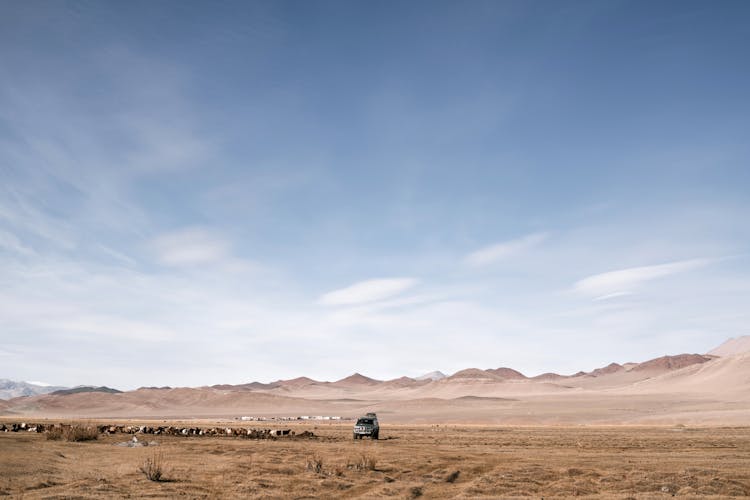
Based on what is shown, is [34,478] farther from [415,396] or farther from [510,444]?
[415,396]

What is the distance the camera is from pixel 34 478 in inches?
792

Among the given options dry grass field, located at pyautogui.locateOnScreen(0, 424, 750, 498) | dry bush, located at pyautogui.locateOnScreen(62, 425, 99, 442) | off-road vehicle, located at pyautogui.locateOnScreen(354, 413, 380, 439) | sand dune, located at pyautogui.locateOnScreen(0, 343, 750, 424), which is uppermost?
sand dune, located at pyautogui.locateOnScreen(0, 343, 750, 424)

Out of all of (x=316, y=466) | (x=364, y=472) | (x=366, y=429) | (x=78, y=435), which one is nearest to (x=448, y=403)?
(x=366, y=429)

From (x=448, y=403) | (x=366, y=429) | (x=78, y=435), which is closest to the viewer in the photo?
(x=78, y=435)

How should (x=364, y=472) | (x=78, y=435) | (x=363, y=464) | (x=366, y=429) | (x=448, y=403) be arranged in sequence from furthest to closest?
(x=448, y=403), (x=366, y=429), (x=78, y=435), (x=363, y=464), (x=364, y=472)

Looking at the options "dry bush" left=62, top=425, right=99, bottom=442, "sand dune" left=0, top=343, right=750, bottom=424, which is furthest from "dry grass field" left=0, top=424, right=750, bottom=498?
"sand dune" left=0, top=343, right=750, bottom=424

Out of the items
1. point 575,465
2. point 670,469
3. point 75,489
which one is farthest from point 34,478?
point 670,469

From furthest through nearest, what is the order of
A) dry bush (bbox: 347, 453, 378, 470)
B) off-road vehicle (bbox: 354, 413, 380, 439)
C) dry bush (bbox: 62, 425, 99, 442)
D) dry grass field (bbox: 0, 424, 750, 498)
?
1. off-road vehicle (bbox: 354, 413, 380, 439)
2. dry bush (bbox: 62, 425, 99, 442)
3. dry bush (bbox: 347, 453, 378, 470)
4. dry grass field (bbox: 0, 424, 750, 498)

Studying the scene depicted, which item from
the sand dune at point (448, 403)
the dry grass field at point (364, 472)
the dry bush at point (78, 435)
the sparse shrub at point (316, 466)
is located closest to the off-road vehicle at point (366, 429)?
the dry grass field at point (364, 472)

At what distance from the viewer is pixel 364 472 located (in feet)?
76.8

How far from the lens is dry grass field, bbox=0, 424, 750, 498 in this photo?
19.0 meters

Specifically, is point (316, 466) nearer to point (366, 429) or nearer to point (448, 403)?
point (366, 429)

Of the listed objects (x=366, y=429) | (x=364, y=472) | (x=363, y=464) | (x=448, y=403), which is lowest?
(x=364, y=472)

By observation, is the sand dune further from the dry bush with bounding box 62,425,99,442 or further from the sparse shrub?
the sparse shrub
